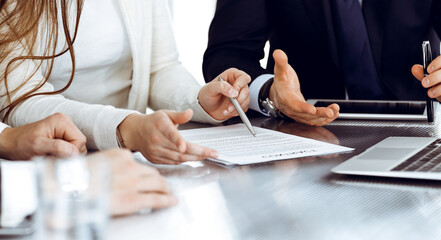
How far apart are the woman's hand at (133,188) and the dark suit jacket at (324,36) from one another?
41.9 inches

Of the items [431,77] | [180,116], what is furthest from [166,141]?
[431,77]

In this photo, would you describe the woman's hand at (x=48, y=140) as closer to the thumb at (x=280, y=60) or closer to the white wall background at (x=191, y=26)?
the thumb at (x=280, y=60)

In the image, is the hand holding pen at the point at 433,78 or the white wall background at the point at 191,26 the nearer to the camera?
the hand holding pen at the point at 433,78

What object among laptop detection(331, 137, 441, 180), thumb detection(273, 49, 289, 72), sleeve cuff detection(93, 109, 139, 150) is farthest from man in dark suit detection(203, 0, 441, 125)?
laptop detection(331, 137, 441, 180)

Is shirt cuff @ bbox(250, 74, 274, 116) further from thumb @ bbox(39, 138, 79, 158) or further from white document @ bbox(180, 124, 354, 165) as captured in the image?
thumb @ bbox(39, 138, 79, 158)

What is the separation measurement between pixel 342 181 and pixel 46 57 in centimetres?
72

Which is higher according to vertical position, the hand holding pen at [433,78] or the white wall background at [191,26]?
the hand holding pen at [433,78]

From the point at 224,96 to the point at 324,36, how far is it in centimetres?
67

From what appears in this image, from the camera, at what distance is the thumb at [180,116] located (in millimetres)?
916

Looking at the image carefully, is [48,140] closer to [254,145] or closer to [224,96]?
[254,145]

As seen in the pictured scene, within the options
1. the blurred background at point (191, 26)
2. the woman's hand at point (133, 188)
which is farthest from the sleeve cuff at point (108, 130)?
the blurred background at point (191, 26)

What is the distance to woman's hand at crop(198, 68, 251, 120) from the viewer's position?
1.30 m

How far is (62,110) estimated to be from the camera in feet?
3.95

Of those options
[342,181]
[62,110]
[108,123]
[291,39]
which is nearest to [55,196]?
[342,181]
